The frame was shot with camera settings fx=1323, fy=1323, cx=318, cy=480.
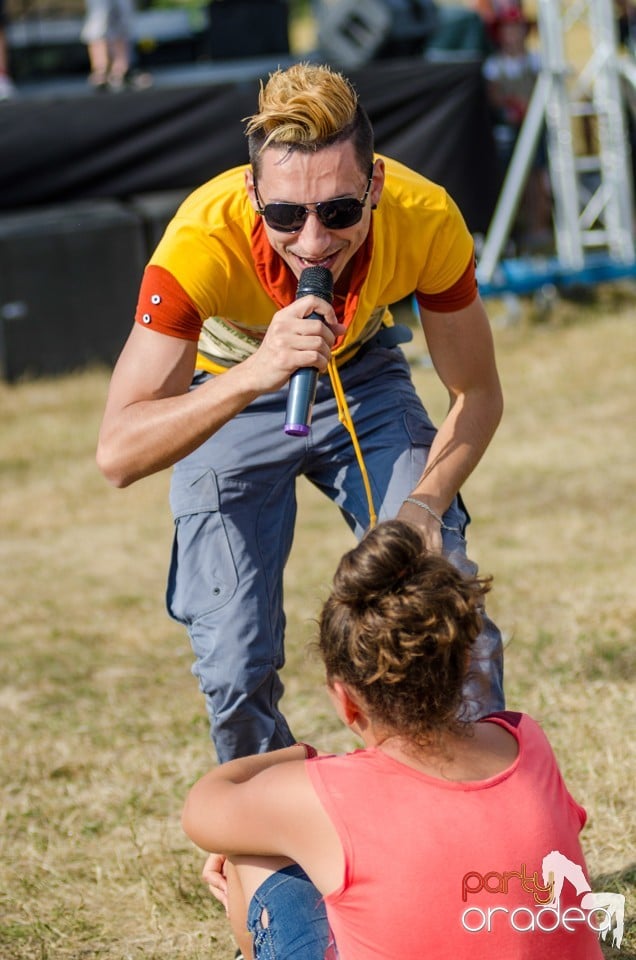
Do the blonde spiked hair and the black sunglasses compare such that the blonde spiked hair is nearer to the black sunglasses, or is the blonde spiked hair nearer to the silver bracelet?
the black sunglasses

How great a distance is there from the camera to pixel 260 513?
3176 millimetres

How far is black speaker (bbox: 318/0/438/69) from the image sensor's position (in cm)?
1177

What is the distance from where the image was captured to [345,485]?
10.5 feet

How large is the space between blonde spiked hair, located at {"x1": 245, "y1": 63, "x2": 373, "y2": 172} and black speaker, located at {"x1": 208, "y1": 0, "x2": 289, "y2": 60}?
932 cm

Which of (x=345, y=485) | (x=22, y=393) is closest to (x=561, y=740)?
(x=345, y=485)

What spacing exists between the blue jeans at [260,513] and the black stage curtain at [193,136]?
618 centimetres

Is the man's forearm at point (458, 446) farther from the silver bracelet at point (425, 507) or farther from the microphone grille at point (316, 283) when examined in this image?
the microphone grille at point (316, 283)

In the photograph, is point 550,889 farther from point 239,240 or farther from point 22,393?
point 22,393

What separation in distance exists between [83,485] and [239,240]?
4.57 m

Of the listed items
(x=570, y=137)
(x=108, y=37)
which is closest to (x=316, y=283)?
(x=570, y=137)

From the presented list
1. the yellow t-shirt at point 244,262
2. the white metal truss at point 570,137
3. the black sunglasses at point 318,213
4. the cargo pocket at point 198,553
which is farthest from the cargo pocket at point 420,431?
the white metal truss at point 570,137

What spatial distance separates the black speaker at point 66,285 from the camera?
8656 millimetres
